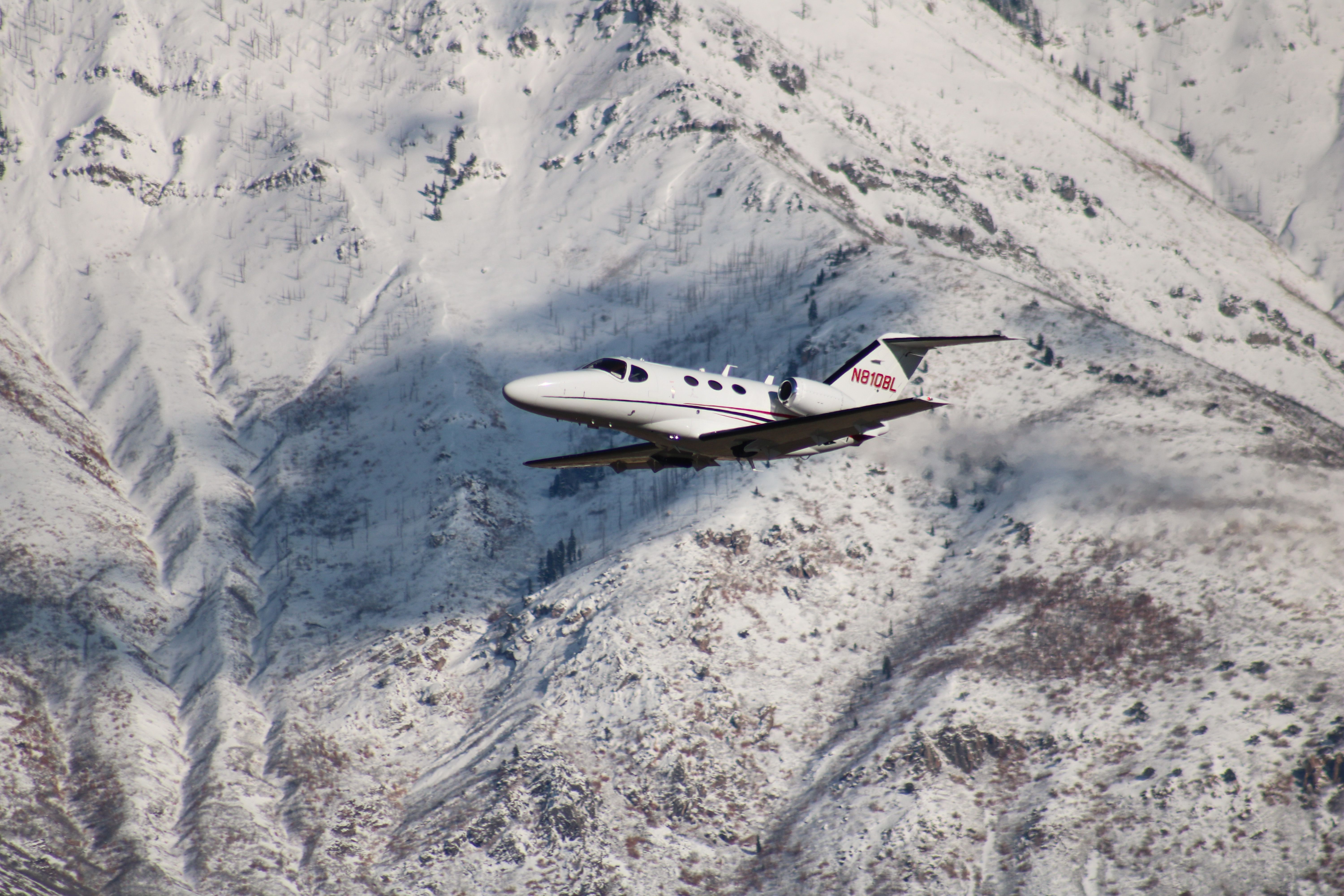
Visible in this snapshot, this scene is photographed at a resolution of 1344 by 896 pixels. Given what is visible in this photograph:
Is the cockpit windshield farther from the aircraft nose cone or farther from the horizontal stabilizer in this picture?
the horizontal stabilizer

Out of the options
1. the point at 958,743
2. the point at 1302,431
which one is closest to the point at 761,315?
the point at 1302,431

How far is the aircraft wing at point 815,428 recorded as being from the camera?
56.8 m

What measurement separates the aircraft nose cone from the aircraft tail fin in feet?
52.1

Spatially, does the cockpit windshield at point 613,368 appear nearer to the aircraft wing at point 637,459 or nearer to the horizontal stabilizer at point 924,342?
the aircraft wing at point 637,459

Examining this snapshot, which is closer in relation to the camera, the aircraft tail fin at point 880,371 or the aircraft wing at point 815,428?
the aircraft wing at point 815,428

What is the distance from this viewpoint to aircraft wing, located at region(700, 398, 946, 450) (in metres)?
56.8

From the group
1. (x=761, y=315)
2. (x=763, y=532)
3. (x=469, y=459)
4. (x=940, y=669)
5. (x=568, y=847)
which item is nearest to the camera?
(x=568, y=847)

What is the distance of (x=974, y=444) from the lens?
167 meters

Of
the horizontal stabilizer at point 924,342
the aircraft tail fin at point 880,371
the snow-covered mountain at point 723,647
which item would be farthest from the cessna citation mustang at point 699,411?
the snow-covered mountain at point 723,647

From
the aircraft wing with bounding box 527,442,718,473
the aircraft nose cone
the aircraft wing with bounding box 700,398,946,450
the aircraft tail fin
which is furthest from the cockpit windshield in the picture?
the aircraft tail fin

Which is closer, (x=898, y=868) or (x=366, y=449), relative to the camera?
(x=898, y=868)

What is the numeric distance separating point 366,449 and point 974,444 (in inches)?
3115

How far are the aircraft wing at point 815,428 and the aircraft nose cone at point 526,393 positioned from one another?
24.6 ft

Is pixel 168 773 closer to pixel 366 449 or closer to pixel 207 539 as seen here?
pixel 207 539
